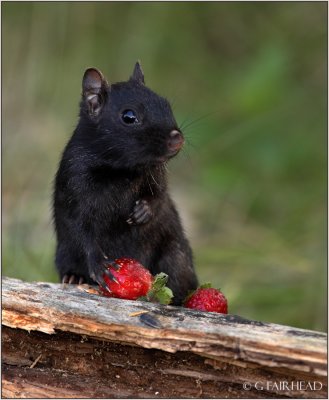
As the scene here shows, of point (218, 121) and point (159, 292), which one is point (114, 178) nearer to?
point (159, 292)

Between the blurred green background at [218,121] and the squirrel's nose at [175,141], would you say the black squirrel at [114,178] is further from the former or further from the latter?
the blurred green background at [218,121]

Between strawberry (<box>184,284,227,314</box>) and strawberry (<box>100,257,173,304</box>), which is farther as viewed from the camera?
strawberry (<box>184,284,227,314</box>)

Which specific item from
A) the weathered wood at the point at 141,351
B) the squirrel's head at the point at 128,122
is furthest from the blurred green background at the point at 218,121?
the weathered wood at the point at 141,351

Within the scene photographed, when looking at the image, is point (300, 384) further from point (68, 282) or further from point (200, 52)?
point (200, 52)

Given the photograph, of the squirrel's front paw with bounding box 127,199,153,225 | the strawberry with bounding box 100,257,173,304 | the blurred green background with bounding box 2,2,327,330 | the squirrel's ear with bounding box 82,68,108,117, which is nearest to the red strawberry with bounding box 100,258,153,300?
the strawberry with bounding box 100,257,173,304

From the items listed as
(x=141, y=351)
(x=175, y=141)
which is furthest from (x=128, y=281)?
(x=175, y=141)

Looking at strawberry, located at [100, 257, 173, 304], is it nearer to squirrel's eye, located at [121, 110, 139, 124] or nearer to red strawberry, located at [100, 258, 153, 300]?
red strawberry, located at [100, 258, 153, 300]
